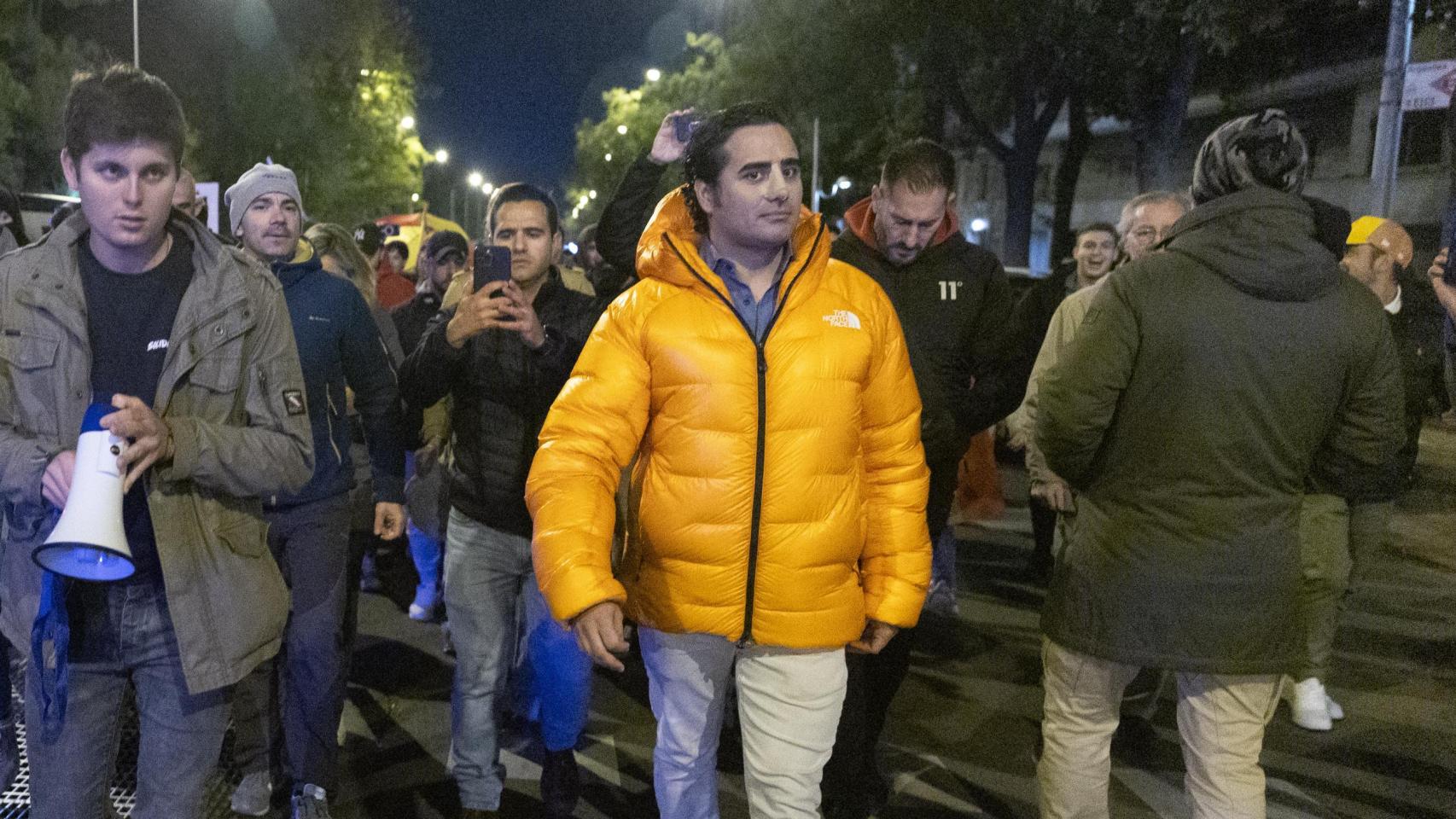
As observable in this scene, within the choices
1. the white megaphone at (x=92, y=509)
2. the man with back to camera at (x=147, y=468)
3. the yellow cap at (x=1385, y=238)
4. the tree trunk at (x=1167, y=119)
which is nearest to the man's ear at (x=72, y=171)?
the man with back to camera at (x=147, y=468)

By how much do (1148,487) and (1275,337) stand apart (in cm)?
48

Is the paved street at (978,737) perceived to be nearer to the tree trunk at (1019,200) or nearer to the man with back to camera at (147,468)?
the man with back to camera at (147,468)

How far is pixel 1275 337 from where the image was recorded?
9.64 feet

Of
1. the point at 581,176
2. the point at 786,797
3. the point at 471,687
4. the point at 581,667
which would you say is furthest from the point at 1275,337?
the point at 581,176

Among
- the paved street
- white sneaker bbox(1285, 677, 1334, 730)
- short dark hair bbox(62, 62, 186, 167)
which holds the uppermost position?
short dark hair bbox(62, 62, 186, 167)

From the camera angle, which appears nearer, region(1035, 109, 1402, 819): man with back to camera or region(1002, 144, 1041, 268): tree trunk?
region(1035, 109, 1402, 819): man with back to camera

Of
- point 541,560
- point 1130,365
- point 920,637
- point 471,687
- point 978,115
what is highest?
point 978,115

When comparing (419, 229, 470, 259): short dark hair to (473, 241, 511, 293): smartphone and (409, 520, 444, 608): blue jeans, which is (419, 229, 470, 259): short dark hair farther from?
(473, 241, 511, 293): smartphone

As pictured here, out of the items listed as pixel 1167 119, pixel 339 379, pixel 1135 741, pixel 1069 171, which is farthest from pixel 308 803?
pixel 1069 171

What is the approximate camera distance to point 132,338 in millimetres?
2736

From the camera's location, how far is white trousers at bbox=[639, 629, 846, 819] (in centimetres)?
291

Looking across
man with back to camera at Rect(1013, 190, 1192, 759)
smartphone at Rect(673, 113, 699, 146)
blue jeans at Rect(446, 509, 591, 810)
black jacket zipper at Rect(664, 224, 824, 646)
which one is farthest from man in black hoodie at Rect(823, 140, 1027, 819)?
black jacket zipper at Rect(664, 224, 824, 646)

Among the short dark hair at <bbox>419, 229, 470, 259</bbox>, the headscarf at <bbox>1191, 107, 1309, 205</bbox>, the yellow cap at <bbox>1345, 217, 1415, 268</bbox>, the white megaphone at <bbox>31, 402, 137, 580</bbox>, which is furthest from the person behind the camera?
the short dark hair at <bbox>419, 229, 470, 259</bbox>

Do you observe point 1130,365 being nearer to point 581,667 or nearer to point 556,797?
point 581,667
